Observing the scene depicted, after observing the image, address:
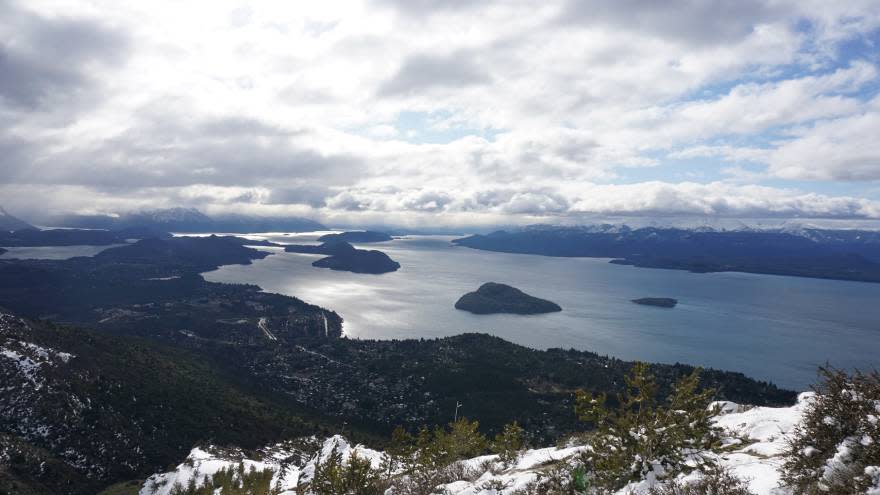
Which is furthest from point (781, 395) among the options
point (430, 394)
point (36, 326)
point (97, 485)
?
point (36, 326)

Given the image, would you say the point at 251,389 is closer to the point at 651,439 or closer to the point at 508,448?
the point at 508,448

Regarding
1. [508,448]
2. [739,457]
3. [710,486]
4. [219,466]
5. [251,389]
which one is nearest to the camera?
[710,486]

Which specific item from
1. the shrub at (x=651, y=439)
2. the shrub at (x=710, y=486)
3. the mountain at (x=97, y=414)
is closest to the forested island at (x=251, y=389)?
the mountain at (x=97, y=414)

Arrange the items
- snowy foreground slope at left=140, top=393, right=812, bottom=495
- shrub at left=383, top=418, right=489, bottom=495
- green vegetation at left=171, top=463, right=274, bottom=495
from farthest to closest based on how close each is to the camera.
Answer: green vegetation at left=171, top=463, right=274, bottom=495
shrub at left=383, top=418, right=489, bottom=495
snowy foreground slope at left=140, top=393, right=812, bottom=495

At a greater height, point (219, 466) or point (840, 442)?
point (840, 442)

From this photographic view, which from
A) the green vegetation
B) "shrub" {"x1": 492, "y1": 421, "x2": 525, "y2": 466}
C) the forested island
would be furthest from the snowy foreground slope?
the forested island

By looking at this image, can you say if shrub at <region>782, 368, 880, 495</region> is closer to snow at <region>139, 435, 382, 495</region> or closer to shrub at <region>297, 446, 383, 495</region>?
shrub at <region>297, 446, 383, 495</region>

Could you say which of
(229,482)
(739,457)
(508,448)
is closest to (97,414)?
(229,482)
